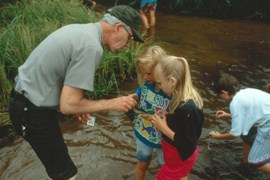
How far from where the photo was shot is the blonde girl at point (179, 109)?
2.58 m

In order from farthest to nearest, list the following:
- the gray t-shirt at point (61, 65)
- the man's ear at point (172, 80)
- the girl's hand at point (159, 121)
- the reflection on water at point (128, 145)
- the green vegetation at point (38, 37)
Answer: the green vegetation at point (38, 37) → the reflection on water at point (128, 145) → the girl's hand at point (159, 121) → the man's ear at point (172, 80) → the gray t-shirt at point (61, 65)

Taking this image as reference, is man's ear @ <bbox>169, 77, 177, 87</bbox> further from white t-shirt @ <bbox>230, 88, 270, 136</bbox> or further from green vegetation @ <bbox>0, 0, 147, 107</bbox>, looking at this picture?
green vegetation @ <bbox>0, 0, 147, 107</bbox>

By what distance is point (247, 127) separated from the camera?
130 inches

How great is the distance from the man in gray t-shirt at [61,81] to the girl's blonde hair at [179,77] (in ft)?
0.97

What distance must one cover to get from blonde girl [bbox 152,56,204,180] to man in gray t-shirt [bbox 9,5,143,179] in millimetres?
288

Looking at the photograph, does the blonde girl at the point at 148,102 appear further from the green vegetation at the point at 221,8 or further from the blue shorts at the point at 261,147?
the green vegetation at the point at 221,8

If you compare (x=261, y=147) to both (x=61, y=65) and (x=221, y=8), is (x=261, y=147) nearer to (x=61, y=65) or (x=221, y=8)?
(x=61, y=65)

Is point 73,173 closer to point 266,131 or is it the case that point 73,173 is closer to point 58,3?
point 266,131

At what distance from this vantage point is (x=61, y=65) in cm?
238

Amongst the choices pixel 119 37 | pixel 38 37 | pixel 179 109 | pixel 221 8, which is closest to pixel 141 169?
pixel 179 109

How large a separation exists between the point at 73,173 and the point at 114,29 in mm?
1126

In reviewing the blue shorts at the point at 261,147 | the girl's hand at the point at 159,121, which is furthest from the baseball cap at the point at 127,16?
the blue shorts at the point at 261,147

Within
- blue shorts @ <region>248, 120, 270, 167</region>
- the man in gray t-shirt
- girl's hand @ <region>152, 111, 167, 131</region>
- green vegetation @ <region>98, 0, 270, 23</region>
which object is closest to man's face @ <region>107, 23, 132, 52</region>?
the man in gray t-shirt

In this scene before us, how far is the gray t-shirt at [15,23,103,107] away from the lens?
2295mm
